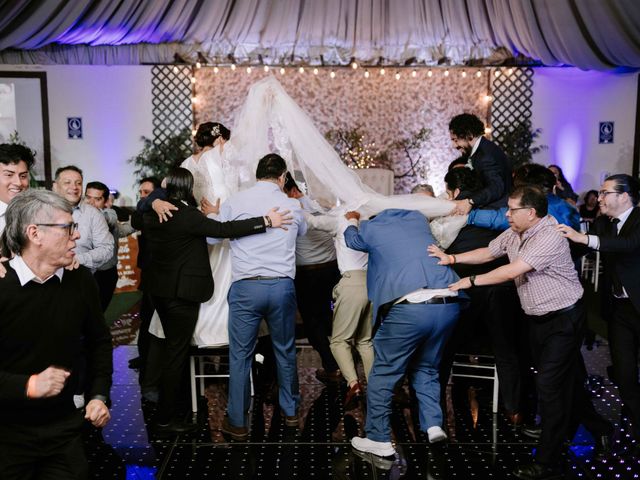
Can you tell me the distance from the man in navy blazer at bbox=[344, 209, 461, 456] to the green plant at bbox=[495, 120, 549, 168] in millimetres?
6563

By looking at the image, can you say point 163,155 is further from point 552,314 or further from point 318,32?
point 552,314

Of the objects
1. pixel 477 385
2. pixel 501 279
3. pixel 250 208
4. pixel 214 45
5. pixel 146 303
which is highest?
pixel 214 45

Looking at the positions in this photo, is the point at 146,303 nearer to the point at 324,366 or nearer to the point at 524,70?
the point at 324,366

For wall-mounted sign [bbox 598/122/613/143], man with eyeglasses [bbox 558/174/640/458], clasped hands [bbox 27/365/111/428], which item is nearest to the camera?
clasped hands [bbox 27/365/111/428]

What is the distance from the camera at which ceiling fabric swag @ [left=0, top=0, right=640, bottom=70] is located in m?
7.91

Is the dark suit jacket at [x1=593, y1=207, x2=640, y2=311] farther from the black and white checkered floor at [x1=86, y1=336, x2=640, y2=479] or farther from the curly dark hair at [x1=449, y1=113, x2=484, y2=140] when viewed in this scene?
the curly dark hair at [x1=449, y1=113, x2=484, y2=140]

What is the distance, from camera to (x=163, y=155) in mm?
9062

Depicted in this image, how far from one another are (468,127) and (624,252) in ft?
4.05

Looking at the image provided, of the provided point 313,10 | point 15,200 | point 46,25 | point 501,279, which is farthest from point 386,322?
point 46,25

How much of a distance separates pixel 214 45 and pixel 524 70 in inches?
178

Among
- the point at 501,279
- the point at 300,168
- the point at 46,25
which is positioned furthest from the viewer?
the point at 46,25

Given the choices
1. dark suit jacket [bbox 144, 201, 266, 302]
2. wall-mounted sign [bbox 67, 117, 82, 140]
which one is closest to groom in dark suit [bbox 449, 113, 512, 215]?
dark suit jacket [bbox 144, 201, 266, 302]

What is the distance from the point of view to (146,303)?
153 inches

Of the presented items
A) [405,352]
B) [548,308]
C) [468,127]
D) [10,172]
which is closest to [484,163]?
[468,127]
